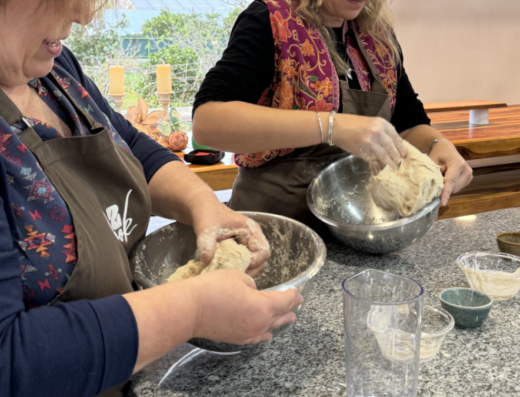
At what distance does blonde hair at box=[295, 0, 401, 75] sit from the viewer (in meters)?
1.38

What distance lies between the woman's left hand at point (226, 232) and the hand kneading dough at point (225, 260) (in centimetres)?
1

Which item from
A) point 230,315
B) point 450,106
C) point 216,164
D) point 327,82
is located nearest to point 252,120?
point 327,82

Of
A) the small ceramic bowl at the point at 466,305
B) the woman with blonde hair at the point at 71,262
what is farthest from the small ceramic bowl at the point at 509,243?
the woman with blonde hair at the point at 71,262

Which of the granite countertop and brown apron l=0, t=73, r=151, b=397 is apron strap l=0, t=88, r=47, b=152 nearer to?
brown apron l=0, t=73, r=151, b=397

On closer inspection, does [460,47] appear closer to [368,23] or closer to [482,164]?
[482,164]

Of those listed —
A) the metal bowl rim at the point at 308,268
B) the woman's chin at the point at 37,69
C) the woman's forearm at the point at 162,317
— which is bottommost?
the metal bowl rim at the point at 308,268

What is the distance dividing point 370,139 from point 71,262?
0.78 meters

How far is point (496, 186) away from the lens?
336 centimetres

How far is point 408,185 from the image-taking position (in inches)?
47.3

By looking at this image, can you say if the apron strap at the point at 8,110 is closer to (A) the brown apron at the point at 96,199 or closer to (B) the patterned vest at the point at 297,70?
(A) the brown apron at the point at 96,199

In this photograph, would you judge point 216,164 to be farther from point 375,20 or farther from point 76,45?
point 76,45

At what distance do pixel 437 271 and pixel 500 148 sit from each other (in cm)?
206

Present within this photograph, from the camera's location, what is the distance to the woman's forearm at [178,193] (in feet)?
3.30

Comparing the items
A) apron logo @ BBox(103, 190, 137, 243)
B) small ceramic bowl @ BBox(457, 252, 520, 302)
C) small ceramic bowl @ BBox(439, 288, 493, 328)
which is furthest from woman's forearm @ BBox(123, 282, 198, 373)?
small ceramic bowl @ BBox(457, 252, 520, 302)
